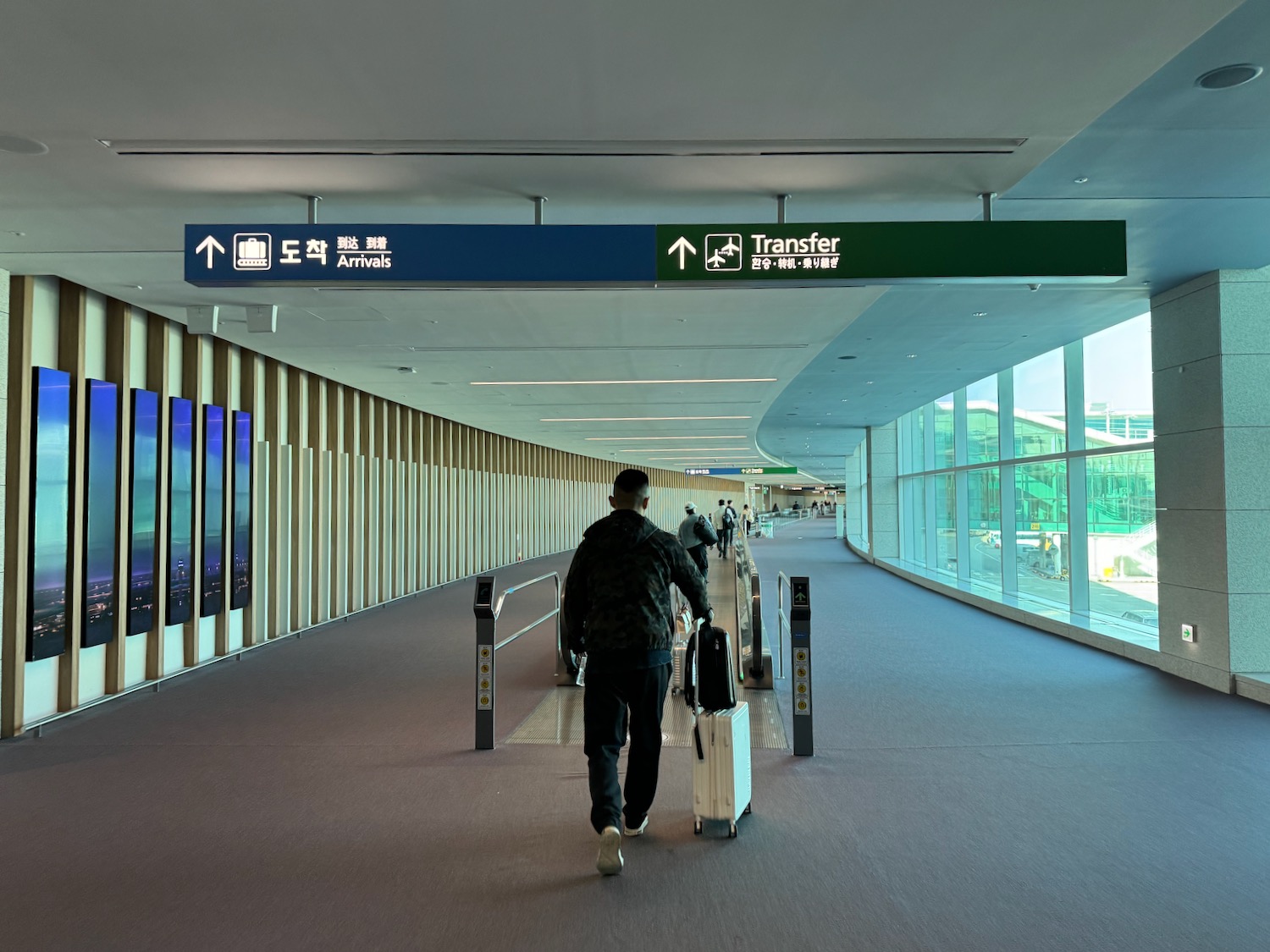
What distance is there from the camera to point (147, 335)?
25.3 ft

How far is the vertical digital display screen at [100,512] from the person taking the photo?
6.68 meters

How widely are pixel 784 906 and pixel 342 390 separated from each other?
414 inches

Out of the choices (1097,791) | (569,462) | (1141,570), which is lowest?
(1097,791)

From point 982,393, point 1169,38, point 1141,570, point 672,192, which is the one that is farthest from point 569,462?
point 1169,38

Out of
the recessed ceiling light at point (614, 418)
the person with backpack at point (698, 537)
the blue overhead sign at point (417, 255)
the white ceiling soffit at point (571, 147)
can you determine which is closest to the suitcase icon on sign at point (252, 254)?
the blue overhead sign at point (417, 255)

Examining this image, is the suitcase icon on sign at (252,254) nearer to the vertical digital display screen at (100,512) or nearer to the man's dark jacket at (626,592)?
the man's dark jacket at (626,592)

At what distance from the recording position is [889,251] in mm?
4406

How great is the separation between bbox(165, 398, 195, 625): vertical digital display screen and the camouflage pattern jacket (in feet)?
18.0

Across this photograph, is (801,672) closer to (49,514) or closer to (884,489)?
(49,514)

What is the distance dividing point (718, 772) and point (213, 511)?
6.65 metres

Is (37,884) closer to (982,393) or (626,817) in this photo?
(626,817)

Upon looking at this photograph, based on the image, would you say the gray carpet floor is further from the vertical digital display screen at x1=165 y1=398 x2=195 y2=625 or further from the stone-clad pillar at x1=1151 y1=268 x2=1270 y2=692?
the vertical digital display screen at x1=165 y1=398 x2=195 y2=625

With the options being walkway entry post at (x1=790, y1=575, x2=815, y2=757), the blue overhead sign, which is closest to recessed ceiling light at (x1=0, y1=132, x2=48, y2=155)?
the blue overhead sign

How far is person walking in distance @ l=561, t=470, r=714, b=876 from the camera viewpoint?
12.4ft
